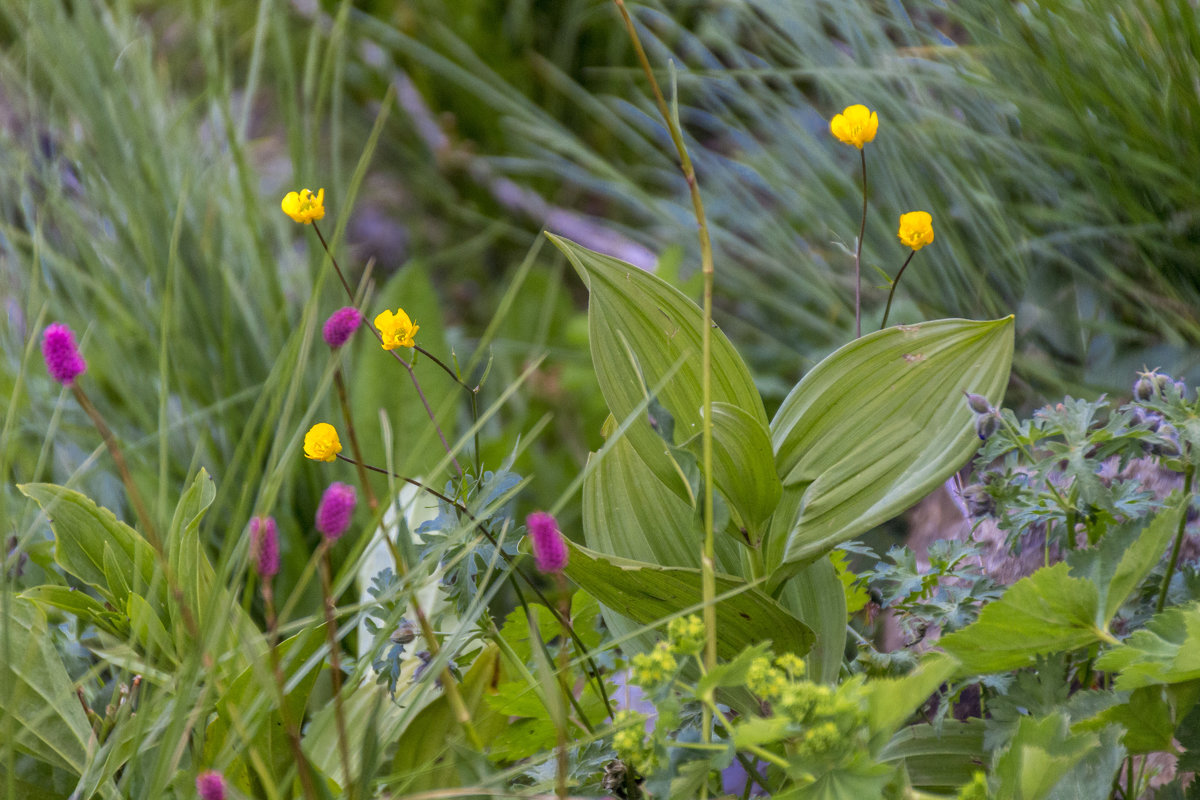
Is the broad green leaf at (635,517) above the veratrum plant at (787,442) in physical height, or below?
below

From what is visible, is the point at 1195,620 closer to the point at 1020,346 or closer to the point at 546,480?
the point at 1020,346

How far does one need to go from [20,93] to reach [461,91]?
1.02m

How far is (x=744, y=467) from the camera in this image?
0.61m

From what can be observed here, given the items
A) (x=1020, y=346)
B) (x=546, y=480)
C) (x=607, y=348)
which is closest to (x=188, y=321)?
(x=546, y=480)

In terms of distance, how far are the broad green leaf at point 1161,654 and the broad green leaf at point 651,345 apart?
25cm

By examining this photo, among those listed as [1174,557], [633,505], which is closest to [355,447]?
[633,505]

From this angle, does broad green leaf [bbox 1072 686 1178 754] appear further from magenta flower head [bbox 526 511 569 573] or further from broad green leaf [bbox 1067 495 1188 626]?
magenta flower head [bbox 526 511 569 573]

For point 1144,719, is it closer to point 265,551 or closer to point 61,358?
point 265,551

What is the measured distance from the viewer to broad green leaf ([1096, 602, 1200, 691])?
468 millimetres

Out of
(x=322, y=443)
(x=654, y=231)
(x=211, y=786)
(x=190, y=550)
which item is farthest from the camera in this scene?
(x=654, y=231)

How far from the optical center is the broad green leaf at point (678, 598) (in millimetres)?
594

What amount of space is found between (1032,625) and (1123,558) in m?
0.06

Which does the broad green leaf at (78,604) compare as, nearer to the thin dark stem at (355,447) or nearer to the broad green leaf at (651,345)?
the thin dark stem at (355,447)

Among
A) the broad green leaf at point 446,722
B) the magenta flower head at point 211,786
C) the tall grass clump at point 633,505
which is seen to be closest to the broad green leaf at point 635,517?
the tall grass clump at point 633,505
